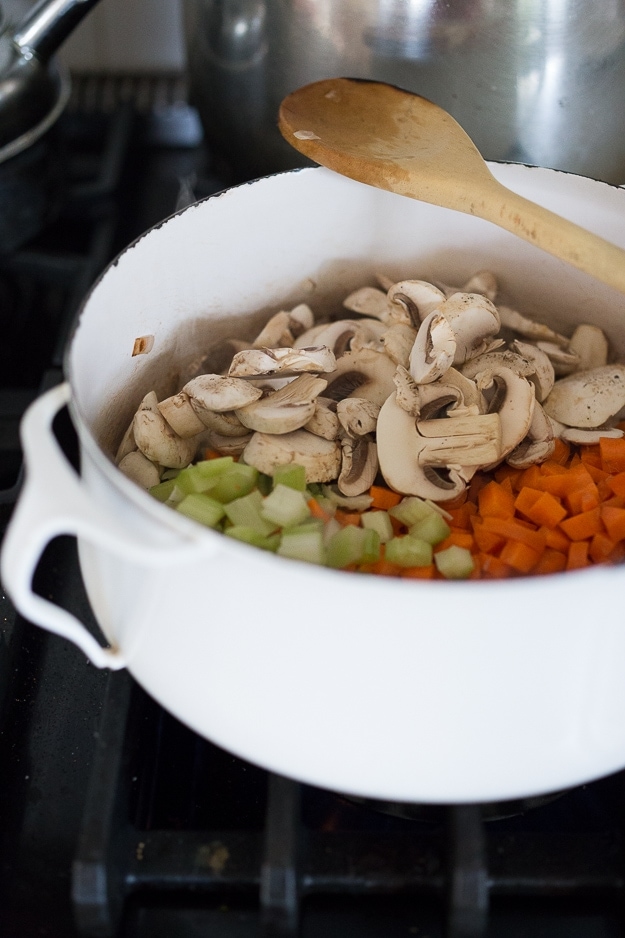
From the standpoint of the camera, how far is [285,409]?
797mm

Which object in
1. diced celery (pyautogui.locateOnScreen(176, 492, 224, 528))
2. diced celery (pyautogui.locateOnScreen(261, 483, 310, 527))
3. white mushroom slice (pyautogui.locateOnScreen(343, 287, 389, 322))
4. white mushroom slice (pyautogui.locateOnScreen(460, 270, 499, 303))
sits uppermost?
white mushroom slice (pyautogui.locateOnScreen(460, 270, 499, 303))

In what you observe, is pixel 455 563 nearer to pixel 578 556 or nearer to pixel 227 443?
pixel 578 556

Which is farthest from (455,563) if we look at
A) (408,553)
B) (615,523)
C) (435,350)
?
(435,350)

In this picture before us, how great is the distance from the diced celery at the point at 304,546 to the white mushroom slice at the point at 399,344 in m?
0.29

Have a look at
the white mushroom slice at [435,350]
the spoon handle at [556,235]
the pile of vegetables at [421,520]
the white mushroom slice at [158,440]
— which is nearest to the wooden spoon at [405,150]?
the spoon handle at [556,235]

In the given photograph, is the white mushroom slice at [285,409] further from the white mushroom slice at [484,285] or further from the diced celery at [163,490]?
the white mushroom slice at [484,285]

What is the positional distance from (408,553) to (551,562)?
0.12m

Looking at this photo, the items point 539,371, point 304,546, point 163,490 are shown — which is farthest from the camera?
point 539,371

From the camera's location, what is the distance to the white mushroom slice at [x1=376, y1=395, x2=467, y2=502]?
0.77 m

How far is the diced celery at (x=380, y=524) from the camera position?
0.71 m

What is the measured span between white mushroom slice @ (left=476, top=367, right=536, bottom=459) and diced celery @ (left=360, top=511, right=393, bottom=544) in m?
0.14

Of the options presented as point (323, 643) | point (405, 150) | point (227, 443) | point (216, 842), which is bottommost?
point (216, 842)

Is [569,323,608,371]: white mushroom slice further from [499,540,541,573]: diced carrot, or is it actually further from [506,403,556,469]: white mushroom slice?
[499,540,541,573]: diced carrot

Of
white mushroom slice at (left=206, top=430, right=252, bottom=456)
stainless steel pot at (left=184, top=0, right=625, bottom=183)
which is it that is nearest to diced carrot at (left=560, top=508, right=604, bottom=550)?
white mushroom slice at (left=206, top=430, right=252, bottom=456)
